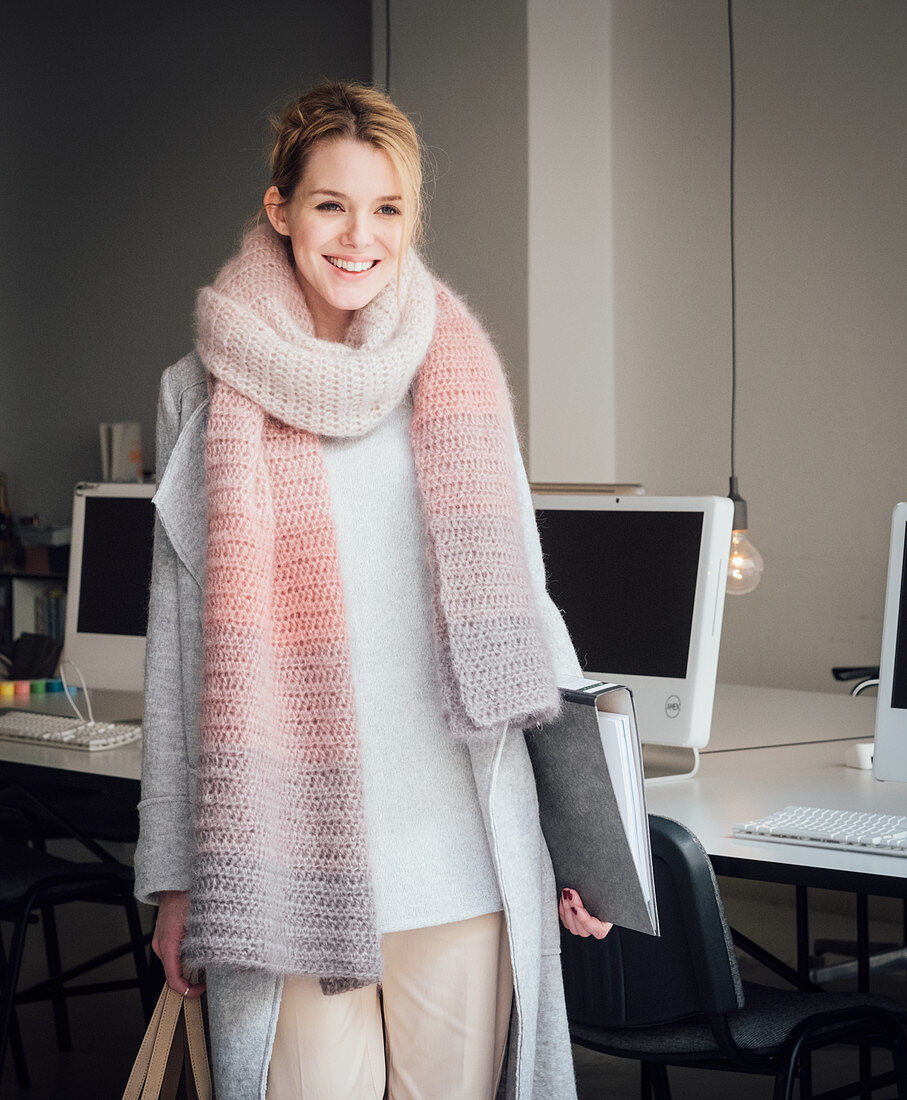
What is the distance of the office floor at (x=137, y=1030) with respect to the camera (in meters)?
2.73

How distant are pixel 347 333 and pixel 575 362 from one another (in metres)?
2.80

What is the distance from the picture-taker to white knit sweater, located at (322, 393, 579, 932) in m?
1.33

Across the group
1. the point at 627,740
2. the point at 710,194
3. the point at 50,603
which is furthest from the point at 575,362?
the point at 627,740

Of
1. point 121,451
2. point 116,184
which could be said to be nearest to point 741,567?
point 121,451

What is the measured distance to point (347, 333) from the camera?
1.47 m

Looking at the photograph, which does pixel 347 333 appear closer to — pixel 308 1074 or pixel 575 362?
pixel 308 1074

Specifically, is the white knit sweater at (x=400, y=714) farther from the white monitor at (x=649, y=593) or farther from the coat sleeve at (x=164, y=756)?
the white monitor at (x=649, y=593)

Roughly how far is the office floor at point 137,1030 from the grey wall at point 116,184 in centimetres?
246

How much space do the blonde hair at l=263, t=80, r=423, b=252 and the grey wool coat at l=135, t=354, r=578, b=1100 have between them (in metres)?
0.27

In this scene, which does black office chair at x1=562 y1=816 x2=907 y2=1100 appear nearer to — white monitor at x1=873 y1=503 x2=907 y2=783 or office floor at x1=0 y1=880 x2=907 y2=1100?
white monitor at x1=873 y1=503 x2=907 y2=783

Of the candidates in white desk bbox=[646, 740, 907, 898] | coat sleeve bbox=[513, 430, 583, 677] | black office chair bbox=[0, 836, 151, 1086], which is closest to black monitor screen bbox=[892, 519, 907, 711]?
white desk bbox=[646, 740, 907, 898]

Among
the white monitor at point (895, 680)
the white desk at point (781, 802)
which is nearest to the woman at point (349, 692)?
the white desk at point (781, 802)

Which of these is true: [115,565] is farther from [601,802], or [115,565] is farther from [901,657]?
[601,802]

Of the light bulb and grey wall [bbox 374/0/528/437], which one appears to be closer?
the light bulb
